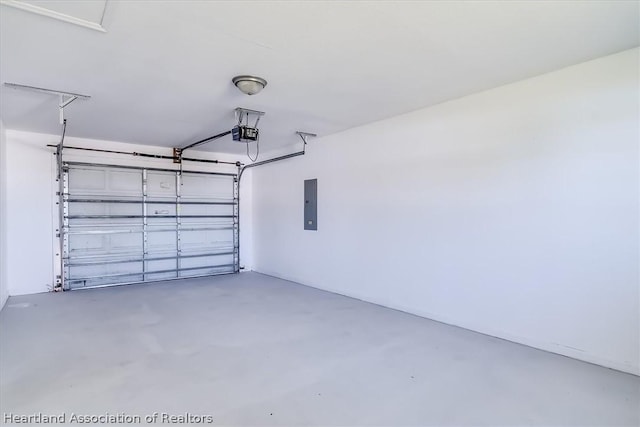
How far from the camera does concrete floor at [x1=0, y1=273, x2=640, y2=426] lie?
2154 mm

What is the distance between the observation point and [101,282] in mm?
6027

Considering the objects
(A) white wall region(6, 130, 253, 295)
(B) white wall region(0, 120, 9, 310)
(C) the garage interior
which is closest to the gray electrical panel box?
(C) the garage interior

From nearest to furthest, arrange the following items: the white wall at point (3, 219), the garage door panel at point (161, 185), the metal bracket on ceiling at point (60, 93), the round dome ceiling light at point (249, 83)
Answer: the round dome ceiling light at point (249, 83), the metal bracket on ceiling at point (60, 93), the white wall at point (3, 219), the garage door panel at point (161, 185)

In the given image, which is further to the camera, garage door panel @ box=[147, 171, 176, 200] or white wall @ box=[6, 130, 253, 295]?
garage door panel @ box=[147, 171, 176, 200]

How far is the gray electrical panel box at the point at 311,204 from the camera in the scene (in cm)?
584

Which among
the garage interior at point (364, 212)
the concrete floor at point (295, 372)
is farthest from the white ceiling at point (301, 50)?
the concrete floor at point (295, 372)

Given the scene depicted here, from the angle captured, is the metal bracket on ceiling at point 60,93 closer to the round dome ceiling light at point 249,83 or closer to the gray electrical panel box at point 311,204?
the round dome ceiling light at point 249,83

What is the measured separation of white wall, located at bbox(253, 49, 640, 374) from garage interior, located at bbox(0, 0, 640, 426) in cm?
2

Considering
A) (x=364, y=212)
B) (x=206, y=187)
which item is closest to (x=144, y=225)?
(x=206, y=187)

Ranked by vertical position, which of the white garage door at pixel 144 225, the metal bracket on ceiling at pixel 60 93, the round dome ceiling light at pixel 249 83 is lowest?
the white garage door at pixel 144 225

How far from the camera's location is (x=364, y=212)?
4.96 metres

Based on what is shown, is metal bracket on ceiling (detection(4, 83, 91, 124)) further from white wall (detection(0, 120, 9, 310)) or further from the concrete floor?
the concrete floor

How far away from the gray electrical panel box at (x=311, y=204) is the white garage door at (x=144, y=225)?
2089 mm

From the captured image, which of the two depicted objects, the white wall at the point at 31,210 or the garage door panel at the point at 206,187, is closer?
the white wall at the point at 31,210
